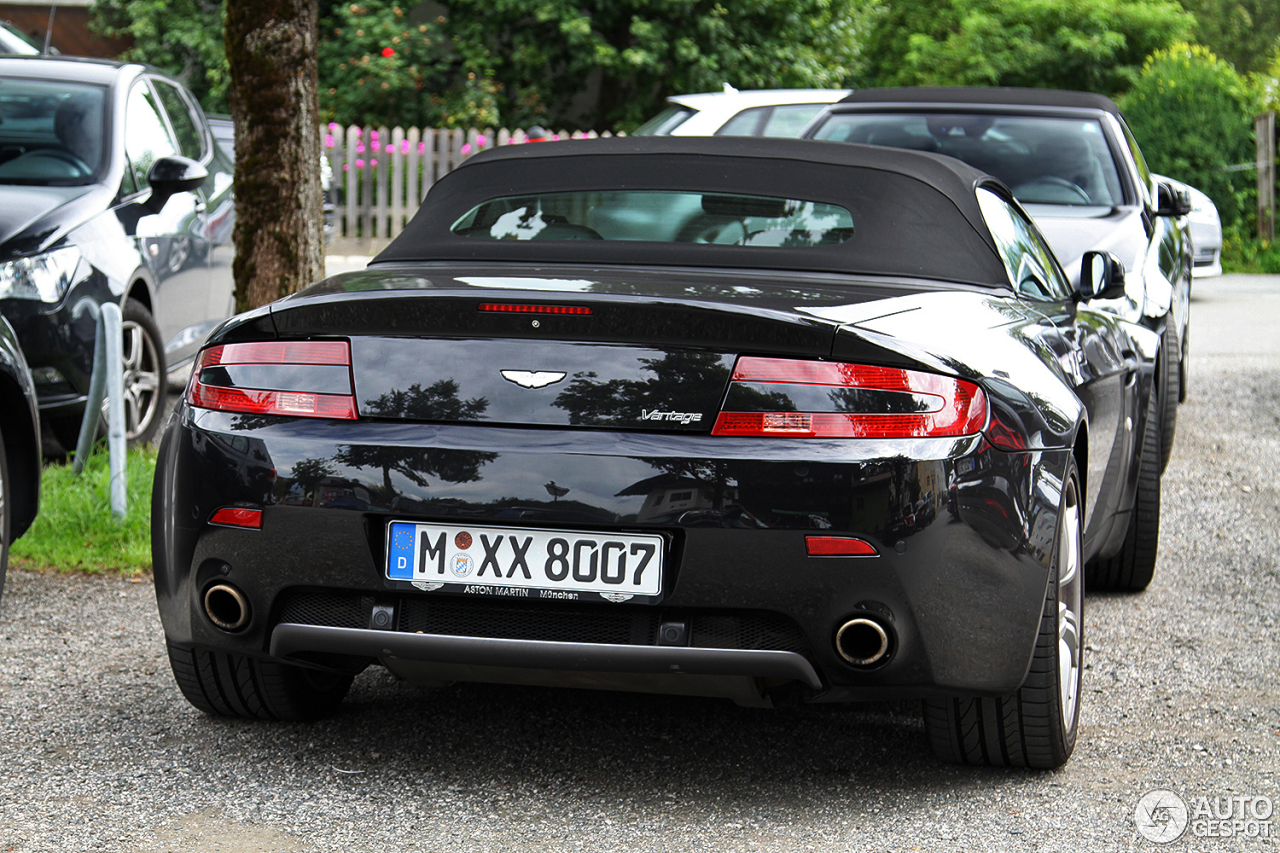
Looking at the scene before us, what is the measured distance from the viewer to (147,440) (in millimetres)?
6777

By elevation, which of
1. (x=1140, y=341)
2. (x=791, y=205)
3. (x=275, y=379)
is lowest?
(x=1140, y=341)

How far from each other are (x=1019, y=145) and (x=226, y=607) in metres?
5.35

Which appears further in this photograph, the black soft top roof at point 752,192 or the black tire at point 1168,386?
the black tire at point 1168,386

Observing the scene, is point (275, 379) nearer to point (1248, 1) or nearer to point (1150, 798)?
point (1150, 798)

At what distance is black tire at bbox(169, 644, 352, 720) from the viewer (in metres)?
3.51

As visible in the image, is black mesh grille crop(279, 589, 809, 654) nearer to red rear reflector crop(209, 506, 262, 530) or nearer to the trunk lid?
red rear reflector crop(209, 506, 262, 530)

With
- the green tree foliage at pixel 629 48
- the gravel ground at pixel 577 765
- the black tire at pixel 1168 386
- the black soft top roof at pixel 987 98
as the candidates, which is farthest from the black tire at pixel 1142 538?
the green tree foliage at pixel 629 48

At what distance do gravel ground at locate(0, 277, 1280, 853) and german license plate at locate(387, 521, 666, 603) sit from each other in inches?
19.5

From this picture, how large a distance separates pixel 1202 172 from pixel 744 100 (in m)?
11.7

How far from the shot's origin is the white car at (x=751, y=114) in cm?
957

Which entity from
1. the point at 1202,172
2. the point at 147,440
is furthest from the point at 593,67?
the point at 147,440

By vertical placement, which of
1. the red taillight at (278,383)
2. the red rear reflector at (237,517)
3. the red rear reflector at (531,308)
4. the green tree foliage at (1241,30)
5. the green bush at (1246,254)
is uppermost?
the red rear reflector at (531,308)

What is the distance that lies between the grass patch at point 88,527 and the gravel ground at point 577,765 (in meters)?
0.67

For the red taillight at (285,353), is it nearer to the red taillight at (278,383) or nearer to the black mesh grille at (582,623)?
the red taillight at (278,383)
